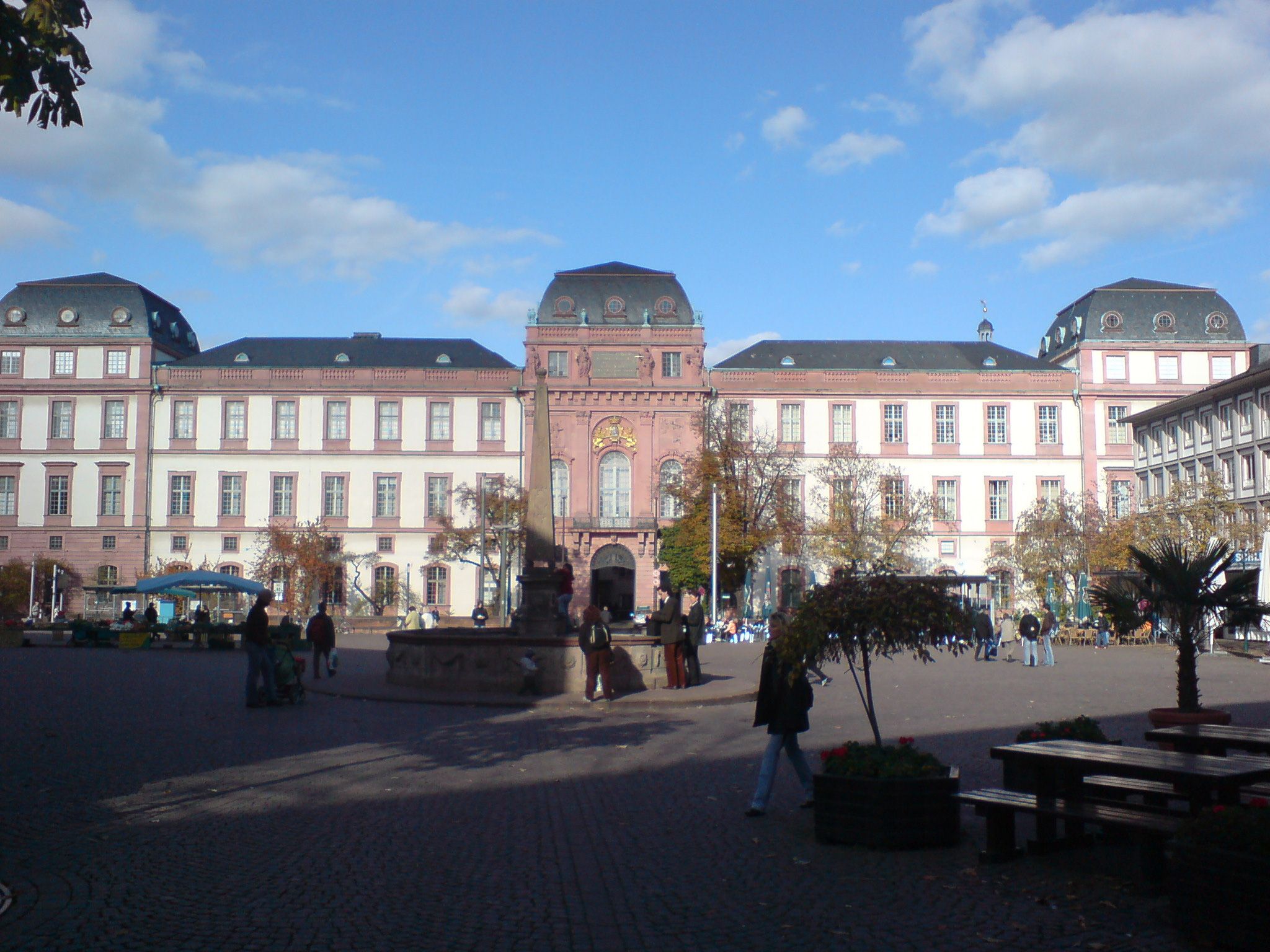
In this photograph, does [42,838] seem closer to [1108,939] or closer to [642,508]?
[1108,939]

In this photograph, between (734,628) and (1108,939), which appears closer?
(1108,939)

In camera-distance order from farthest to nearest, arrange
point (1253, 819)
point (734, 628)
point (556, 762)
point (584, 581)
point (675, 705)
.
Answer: point (584, 581) → point (734, 628) → point (675, 705) → point (556, 762) → point (1253, 819)

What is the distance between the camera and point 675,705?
59.3 ft

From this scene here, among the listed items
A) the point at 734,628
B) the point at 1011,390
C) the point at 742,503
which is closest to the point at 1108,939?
the point at 734,628

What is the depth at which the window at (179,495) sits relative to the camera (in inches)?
2515

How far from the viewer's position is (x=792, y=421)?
64.4 meters

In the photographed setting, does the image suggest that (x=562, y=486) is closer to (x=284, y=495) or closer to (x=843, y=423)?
(x=284, y=495)

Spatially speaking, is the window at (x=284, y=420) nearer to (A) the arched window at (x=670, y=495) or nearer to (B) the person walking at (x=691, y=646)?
(A) the arched window at (x=670, y=495)

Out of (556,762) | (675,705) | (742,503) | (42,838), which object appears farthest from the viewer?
(742,503)

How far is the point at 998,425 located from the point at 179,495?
144 feet

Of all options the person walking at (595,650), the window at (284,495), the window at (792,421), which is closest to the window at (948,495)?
the window at (792,421)

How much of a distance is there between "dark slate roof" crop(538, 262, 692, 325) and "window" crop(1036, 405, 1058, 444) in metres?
19.5

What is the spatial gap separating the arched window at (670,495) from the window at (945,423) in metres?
14.1

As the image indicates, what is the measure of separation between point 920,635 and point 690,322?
5590 centimetres
